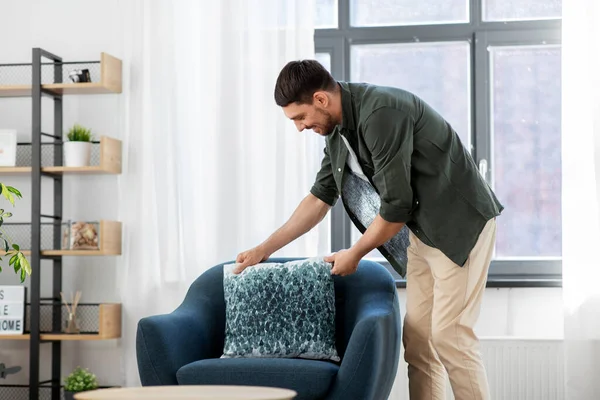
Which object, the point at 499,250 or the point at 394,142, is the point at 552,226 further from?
the point at 394,142

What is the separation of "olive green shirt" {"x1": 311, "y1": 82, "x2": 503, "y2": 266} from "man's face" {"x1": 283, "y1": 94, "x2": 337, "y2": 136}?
54mm

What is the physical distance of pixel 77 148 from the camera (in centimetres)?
395

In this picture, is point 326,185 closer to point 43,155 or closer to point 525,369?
point 525,369

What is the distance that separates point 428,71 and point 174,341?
6.39ft

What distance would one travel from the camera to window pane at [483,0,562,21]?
4047mm

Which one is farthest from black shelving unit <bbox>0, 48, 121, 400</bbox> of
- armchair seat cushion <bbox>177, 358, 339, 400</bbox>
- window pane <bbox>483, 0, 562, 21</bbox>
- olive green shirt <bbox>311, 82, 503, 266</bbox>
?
window pane <bbox>483, 0, 562, 21</bbox>

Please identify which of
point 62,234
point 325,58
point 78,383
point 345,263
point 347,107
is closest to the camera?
point 347,107

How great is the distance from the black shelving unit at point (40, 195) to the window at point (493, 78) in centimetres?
122

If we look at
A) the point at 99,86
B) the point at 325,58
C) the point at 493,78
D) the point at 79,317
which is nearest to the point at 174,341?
the point at 79,317

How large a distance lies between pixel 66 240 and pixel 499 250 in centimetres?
202

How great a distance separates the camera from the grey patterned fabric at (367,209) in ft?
9.59

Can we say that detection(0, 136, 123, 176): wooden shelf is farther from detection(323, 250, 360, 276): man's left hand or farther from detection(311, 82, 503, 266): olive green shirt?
detection(311, 82, 503, 266): olive green shirt

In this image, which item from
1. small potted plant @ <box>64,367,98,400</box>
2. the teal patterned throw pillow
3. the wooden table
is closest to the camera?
the wooden table

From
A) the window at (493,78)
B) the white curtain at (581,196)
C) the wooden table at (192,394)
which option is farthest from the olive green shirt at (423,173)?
the window at (493,78)
